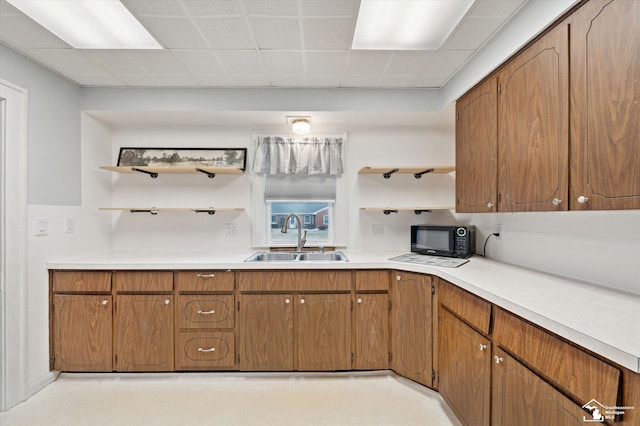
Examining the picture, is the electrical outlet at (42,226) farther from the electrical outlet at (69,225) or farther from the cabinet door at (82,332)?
the cabinet door at (82,332)

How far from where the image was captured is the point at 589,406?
955 millimetres

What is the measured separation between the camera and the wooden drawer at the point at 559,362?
3.01 feet

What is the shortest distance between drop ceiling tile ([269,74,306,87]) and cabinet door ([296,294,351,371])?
1.74 meters

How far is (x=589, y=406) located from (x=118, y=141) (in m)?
3.80

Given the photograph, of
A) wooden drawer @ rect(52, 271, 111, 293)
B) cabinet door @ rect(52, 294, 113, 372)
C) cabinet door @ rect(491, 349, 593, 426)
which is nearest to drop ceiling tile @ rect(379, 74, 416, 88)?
cabinet door @ rect(491, 349, 593, 426)

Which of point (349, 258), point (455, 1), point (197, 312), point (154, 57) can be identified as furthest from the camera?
point (349, 258)

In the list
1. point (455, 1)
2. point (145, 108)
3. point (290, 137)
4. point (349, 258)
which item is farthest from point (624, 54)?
point (145, 108)

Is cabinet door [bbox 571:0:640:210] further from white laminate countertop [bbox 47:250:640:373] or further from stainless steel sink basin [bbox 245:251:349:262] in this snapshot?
stainless steel sink basin [bbox 245:251:349:262]

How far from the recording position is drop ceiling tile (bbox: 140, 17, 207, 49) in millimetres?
1777

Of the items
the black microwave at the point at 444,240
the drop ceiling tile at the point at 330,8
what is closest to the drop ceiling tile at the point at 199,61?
the drop ceiling tile at the point at 330,8

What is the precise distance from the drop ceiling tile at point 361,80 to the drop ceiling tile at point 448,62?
1.36 feet

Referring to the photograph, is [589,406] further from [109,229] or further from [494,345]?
[109,229]

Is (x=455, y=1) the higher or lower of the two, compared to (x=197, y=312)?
higher

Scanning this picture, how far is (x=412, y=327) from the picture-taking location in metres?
2.25
